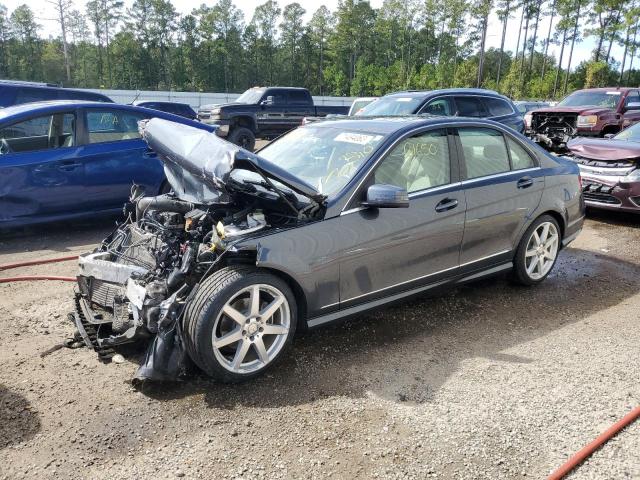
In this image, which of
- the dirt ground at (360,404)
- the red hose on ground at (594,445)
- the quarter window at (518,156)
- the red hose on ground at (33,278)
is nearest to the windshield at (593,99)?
the quarter window at (518,156)

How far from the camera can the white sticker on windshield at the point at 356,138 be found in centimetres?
387

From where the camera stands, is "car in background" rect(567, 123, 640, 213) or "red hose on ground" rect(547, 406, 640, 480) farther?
"car in background" rect(567, 123, 640, 213)

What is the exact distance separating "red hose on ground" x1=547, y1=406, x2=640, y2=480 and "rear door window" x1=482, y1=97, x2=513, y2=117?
7898 millimetres

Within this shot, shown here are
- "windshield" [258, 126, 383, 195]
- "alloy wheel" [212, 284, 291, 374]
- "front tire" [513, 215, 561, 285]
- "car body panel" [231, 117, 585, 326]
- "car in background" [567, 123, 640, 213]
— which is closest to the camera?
"alloy wheel" [212, 284, 291, 374]

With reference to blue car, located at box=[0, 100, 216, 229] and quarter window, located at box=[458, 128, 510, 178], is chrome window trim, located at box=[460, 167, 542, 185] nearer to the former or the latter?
quarter window, located at box=[458, 128, 510, 178]

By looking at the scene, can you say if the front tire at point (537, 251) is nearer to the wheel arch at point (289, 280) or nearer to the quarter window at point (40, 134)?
the wheel arch at point (289, 280)

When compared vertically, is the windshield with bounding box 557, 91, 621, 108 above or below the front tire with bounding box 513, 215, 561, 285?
above

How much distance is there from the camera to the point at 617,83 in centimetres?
4772

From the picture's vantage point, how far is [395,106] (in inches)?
364

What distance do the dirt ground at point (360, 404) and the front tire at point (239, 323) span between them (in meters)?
0.16

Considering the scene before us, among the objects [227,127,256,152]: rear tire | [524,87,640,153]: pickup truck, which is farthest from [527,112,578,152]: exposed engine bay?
[227,127,256,152]: rear tire

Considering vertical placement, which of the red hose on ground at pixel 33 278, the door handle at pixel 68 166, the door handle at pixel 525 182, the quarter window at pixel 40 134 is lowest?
the red hose on ground at pixel 33 278

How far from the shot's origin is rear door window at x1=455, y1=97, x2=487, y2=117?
9.30 meters

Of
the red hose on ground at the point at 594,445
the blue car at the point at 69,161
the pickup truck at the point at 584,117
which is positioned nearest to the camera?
the red hose on ground at the point at 594,445
